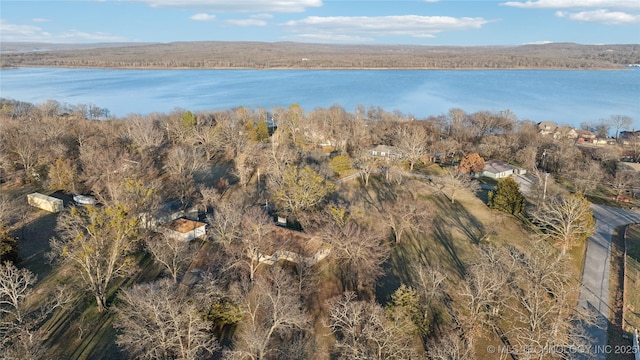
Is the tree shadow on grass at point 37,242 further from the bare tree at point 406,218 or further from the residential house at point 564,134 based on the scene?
the residential house at point 564,134

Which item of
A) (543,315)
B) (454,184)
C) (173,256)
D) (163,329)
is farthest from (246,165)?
(543,315)

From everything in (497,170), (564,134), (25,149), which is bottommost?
(497,170)

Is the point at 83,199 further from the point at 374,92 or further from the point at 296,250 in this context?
the point at 374,92

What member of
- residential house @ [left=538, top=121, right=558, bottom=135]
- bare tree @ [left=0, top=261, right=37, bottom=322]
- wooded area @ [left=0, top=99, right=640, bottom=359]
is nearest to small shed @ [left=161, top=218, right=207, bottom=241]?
wooded area @ [left=0, top=99, right=640, bottom=359]

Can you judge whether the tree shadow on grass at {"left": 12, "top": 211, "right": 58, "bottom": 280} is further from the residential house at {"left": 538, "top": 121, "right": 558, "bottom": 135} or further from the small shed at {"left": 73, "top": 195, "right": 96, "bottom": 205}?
the residential house at {"left": 538, "top": 121, "right": 558, "bottom": 135}

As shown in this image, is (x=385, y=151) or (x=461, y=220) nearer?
(x=461, y=220)

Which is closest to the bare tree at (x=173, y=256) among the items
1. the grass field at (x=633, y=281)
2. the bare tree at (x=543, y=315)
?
the bare tree at (x=543, y=315)

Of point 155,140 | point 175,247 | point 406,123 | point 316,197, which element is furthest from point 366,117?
point 175,247
